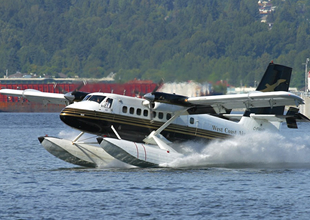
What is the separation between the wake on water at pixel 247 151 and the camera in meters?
30.9

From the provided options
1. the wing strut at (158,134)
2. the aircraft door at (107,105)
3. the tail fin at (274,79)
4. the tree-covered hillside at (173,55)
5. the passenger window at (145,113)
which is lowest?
the wing strut at (158,134)

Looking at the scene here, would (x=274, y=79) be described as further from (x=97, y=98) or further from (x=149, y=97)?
(x=97, y=98)

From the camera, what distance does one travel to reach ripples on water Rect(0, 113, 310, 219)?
66.0ft

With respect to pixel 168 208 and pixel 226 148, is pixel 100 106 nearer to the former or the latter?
pixel 226 148

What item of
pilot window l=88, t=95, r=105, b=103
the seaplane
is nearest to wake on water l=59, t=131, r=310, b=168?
the seaplane

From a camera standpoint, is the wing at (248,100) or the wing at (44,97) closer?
the wing at (248,100)

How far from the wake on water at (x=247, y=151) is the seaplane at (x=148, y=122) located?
0.44 m

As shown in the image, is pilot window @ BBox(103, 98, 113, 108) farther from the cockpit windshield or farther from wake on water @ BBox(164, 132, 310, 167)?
wake on water @ BBox(164, 132, 310, 167)

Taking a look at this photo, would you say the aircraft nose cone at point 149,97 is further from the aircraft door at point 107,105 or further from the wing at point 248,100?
the aircraft door at point 107,105

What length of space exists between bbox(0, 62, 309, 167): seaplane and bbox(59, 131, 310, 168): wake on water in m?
0.44

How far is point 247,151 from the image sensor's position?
104 ft

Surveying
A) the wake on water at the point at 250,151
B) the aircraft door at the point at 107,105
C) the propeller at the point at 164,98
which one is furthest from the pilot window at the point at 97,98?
the wake on water at the point at 250,151

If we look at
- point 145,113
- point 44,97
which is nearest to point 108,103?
point 145,113

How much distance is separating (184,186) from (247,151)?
810 cm
